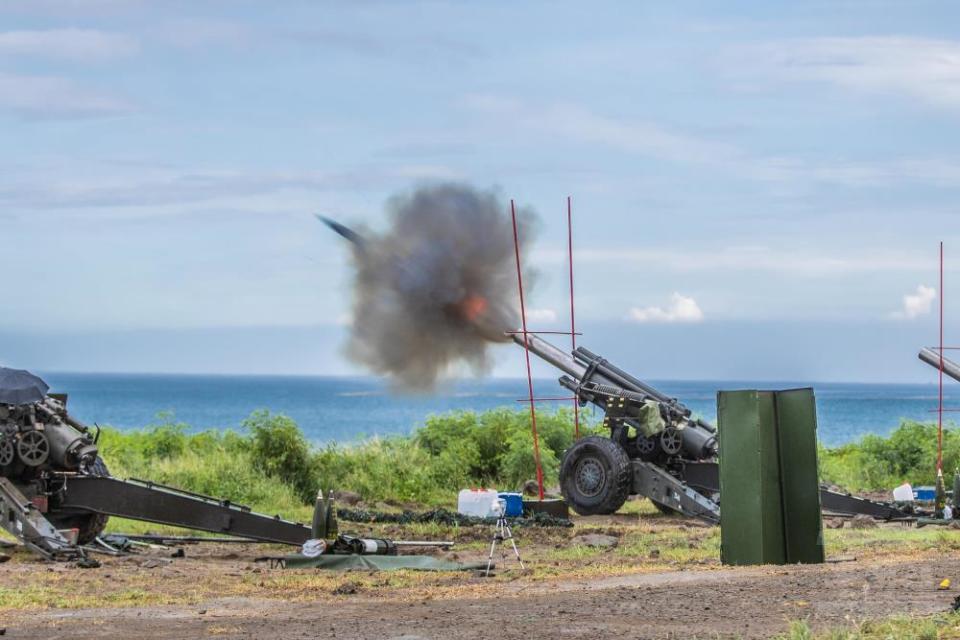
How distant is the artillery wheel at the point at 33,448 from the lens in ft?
52.4

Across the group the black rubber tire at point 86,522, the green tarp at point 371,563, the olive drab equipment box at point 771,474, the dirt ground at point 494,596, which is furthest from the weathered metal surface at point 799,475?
the black rubber tire at point 86,522

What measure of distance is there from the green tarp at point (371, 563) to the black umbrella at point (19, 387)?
3401 mm

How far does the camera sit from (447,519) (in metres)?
19.7

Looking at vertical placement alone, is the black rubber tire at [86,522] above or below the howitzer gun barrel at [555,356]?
below

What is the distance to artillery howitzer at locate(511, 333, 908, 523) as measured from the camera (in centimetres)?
2094

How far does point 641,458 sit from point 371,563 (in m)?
7.71

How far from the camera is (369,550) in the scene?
15.1m

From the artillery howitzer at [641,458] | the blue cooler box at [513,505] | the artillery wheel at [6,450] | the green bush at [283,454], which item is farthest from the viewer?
the green bush at [283,454]

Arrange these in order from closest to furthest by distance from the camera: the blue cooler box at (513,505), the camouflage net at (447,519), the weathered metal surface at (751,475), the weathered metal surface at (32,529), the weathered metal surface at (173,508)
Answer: the weathered metal surface at (751,475) → the weathered metal surface at (32,529) → the weathered metal surface at (173,508) → the camouflage net at (447,519) → the blue cooler box at (513,505)

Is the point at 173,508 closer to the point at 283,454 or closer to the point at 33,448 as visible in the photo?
the point at 33,448

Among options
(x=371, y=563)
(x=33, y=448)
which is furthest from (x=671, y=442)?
(x=33, y=448)

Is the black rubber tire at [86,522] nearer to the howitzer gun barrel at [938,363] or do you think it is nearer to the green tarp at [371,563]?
the green tarp at [371,563]

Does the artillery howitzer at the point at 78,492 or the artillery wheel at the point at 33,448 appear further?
the artillery wheel at the point at 33,448

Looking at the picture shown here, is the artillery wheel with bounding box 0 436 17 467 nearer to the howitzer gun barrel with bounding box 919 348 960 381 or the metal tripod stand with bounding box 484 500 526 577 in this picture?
the metal tripod stand with bounding box 484 500 526 577
